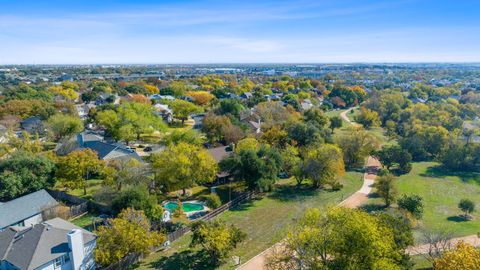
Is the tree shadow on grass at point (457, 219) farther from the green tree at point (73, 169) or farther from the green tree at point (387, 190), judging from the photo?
the green tree at point (73, 169)

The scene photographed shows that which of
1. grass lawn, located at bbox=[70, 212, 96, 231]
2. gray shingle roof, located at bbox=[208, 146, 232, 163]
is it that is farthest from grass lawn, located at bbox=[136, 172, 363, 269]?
gray shingle roof, located at bbox=[208, 146, 232, 163]

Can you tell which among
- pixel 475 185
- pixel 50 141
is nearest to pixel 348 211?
pixel 475 185

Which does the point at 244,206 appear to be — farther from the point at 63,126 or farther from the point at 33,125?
the point at 33,125

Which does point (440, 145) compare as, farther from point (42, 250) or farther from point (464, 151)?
point (42, 250)

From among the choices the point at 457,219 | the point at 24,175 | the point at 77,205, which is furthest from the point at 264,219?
the point at 24,175

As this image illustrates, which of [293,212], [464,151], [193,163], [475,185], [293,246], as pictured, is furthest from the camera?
[464,151]

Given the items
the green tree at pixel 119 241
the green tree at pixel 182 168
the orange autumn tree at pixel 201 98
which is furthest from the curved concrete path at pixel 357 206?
the orange autumn tree at pixel 201 98

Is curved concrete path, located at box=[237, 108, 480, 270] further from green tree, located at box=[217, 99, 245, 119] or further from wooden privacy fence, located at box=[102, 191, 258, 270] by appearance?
green tree, located at box=[217, 99, 245, 119]
